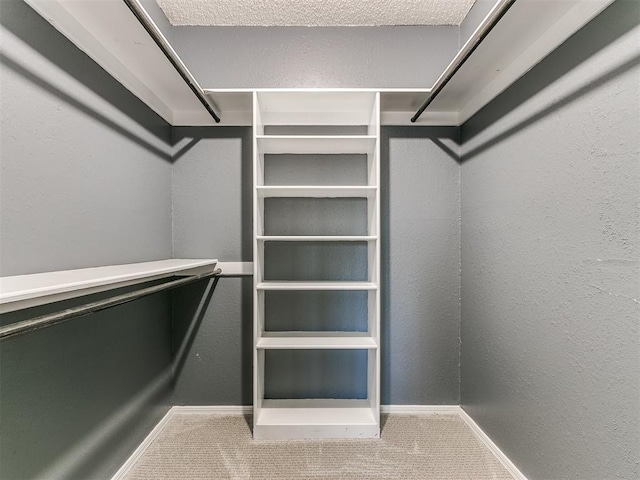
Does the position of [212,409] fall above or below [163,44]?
below

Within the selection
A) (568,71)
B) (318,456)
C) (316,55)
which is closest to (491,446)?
(318,456)

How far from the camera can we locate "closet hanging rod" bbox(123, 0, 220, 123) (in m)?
0.85

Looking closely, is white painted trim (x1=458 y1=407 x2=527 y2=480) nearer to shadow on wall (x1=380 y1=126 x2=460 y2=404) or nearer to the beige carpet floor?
the beige carpet floor

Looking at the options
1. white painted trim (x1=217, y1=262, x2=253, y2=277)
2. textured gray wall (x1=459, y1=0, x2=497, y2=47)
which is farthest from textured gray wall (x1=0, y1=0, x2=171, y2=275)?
textured gray wall (x1=459, y1=0, x2=497, y2=47)

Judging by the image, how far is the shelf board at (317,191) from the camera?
4.63 feet

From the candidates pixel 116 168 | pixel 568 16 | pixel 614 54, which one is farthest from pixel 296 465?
pixel 568 16

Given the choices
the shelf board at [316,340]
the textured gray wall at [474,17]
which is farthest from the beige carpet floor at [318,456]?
the textured gray wall at [474,17]

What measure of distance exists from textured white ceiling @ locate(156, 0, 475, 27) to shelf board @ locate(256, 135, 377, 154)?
700 mm

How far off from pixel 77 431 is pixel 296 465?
0.83m

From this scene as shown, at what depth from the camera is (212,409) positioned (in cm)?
168

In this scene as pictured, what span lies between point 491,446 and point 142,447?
5.20 ft

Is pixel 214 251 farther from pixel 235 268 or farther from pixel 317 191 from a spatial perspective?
pixel 317 191

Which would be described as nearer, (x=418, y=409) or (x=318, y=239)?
(x=318, y=239)

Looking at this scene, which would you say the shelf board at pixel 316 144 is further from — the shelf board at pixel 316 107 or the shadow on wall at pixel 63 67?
the shadow on wall at pixel 63 67
